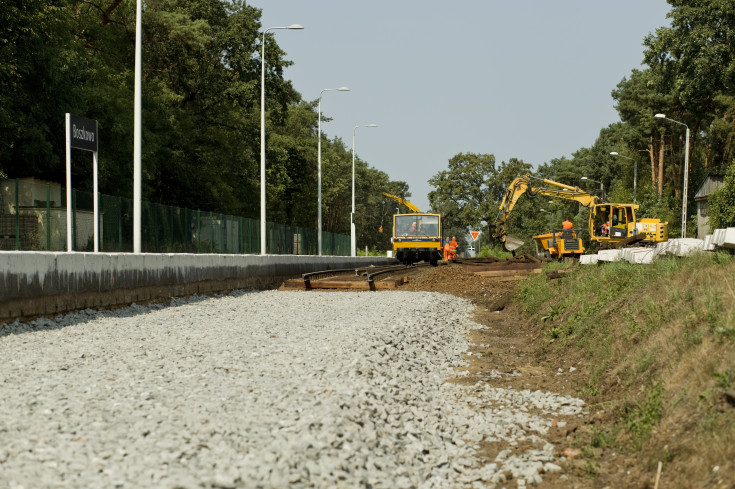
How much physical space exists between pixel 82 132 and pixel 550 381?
11.1m

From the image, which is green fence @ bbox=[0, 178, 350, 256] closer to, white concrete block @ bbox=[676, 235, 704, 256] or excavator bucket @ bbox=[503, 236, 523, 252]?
excavator bucket @ bbox=[503, 236, 523, 252]

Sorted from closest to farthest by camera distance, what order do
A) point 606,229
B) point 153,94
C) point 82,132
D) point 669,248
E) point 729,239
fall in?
point 729,239 < point 669,248 < point 82,132 < point 606,229 < point 153,94

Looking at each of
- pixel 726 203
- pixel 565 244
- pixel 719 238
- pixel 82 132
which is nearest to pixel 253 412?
pixel 719 238

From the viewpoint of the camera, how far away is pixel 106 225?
70.6ft

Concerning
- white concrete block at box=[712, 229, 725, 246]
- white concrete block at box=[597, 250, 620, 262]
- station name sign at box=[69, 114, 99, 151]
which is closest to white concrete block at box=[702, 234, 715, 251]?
white concrete block at box=[712, 229, 725, 246]

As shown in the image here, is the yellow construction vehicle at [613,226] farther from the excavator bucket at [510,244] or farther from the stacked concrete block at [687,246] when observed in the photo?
the stacked concrete block at [687,246]

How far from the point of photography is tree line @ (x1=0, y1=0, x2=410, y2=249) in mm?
28797

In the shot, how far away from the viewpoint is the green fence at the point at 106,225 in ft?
57.9

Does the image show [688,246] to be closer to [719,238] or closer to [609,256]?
[719,238]

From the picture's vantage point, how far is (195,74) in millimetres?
48312

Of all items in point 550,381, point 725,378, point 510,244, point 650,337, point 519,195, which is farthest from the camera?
point 519,195

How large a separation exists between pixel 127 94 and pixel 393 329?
100 feet

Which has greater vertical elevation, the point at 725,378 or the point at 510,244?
the point at 510,244

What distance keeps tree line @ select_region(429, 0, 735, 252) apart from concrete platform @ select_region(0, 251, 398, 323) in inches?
1276
